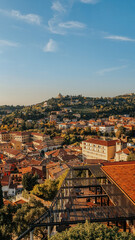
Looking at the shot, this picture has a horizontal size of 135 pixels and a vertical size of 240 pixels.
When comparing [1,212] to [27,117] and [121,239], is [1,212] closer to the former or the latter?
[121,239]

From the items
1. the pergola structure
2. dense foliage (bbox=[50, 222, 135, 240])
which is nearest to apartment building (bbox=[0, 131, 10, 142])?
the pergola structure

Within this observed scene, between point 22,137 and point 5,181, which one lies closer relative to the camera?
point 5,181

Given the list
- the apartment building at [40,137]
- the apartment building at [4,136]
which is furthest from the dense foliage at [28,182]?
the apartment building at [4,136]

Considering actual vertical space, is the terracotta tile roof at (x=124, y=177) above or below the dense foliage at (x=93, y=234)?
below

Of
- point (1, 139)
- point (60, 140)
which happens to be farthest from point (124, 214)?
point (1, 139)

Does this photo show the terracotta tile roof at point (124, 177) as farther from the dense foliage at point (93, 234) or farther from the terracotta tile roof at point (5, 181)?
the terracotta tile roof at point (5, 181)

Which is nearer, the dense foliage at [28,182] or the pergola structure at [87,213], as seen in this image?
the pergola structure at [87,213]

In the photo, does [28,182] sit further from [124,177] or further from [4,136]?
[4,136]

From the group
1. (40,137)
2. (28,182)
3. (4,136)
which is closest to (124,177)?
(28,182)

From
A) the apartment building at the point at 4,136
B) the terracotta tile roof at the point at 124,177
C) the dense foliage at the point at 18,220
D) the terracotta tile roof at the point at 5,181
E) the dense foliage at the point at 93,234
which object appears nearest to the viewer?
the dense foliage at the point at 93,234
